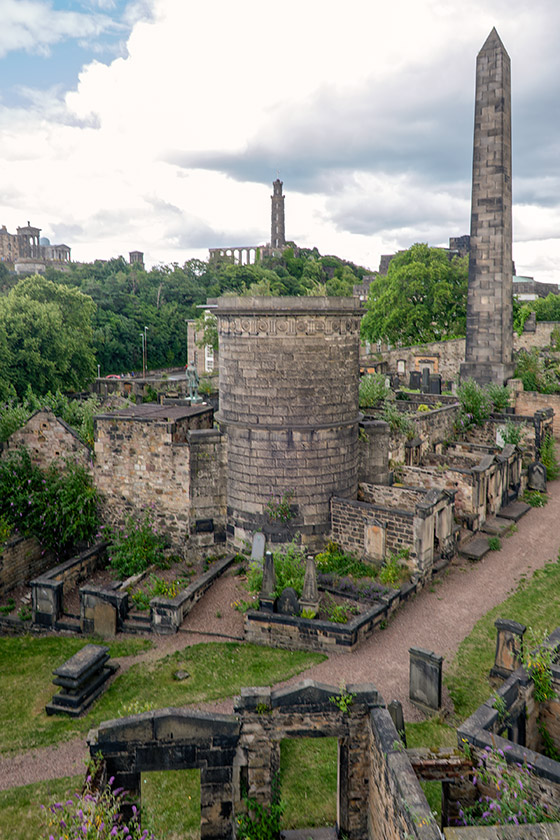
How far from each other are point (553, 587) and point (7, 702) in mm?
11779

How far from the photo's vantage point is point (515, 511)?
19.1 metres

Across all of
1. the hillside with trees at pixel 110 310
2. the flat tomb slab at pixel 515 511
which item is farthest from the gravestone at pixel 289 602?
the hillside with trees at pixel 110 310

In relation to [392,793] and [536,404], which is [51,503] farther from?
[536,404]

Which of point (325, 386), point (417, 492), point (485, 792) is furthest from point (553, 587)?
point (485, 792)

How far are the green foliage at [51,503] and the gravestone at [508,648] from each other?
36.7ft

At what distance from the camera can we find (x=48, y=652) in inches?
529

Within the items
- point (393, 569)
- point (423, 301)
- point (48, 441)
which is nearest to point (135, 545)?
point (48, 441)

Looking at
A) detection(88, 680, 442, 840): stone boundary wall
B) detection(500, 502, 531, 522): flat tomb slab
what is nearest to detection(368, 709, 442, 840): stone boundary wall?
detection(88, 680, 442, 840): stone boundary wall

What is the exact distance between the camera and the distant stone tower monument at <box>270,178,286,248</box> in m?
109

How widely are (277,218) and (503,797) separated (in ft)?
360

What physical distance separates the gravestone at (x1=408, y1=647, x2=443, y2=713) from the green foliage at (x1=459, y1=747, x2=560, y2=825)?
2.84 m

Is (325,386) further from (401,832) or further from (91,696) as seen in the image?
(401,832)

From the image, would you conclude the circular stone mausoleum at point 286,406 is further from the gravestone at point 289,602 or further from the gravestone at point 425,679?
the gravestone at point 425,679

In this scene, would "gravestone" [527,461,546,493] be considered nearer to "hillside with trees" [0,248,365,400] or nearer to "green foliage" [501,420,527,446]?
"green foliage" [501,420,527,446]
